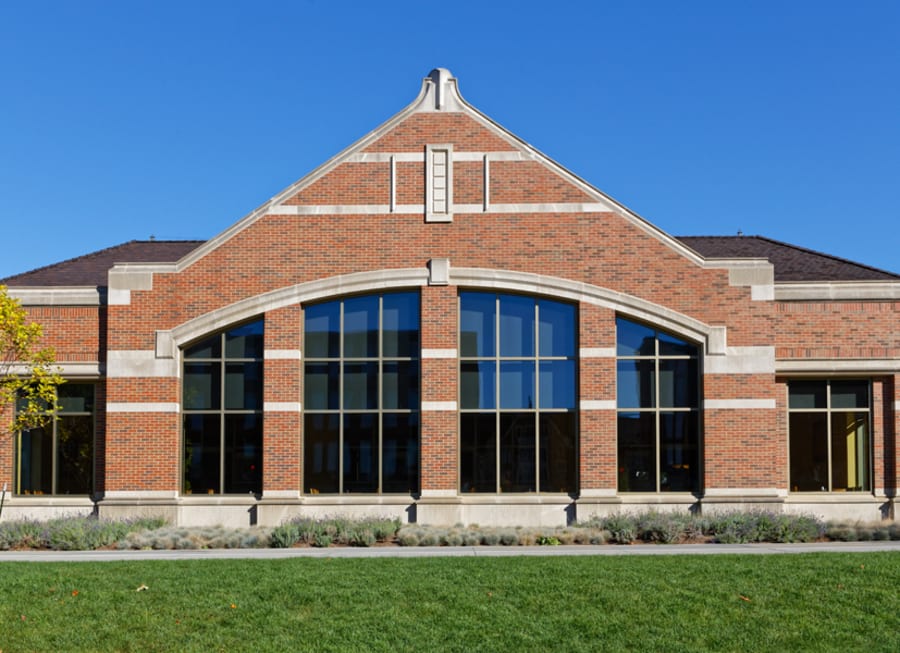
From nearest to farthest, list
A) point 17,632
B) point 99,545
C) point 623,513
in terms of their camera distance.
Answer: point 17,632, point 99,545, point 623,513

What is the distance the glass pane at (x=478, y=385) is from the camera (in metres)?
22.4

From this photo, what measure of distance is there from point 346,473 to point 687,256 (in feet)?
29.2

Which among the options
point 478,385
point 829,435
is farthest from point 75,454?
point 829,435

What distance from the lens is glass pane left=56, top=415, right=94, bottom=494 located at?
23017mm

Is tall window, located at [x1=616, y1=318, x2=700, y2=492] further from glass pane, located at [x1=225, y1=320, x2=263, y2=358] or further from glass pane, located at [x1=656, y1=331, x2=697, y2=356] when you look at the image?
glass pane, located at [x1=225, y1=320, x2=263, y2=358]

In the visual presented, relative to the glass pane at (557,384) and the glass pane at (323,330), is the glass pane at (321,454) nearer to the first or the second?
the glass pane at (323,330)

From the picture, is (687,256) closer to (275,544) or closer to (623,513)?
(623,513)

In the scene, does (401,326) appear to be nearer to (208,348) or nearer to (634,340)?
(208,348)

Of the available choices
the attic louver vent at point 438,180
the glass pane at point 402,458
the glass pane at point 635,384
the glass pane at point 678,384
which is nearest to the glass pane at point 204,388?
the glass pane at point 402,458

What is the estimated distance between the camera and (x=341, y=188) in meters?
22.6

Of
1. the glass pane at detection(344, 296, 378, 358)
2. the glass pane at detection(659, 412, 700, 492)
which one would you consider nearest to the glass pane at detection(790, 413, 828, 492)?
the glass pane at detection(659, 412, 700, 492)

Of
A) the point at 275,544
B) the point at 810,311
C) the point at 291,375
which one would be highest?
the point at 810,311

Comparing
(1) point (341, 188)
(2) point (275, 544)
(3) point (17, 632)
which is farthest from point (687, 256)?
(3) point (17, 632)

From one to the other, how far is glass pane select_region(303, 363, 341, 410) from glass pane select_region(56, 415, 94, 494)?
16.6 ft
